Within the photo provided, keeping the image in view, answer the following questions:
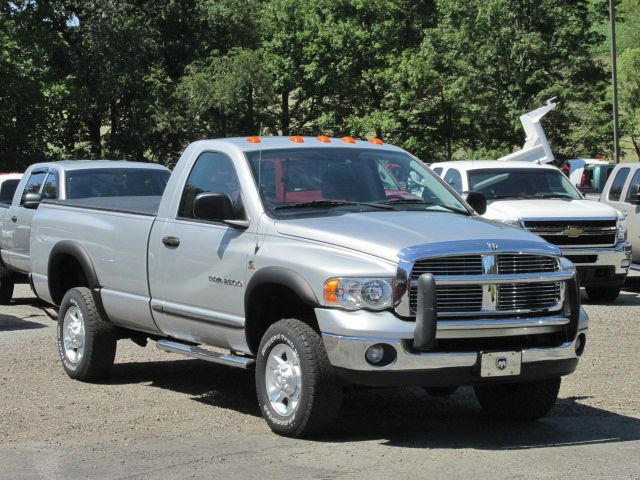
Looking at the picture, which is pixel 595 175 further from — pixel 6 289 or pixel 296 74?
pixel 296 74

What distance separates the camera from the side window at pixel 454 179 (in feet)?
61.5

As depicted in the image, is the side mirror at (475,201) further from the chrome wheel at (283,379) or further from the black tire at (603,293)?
the black tire at (603,293)

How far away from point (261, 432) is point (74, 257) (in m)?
3.16

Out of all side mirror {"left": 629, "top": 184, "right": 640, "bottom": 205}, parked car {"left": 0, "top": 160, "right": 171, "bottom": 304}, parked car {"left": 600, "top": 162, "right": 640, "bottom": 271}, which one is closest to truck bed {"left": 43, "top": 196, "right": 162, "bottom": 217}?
parked car {"left": 0, "top": 160, "right": 171, "bottom": 304}

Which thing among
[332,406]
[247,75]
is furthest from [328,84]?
[332,406]

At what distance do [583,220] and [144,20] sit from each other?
50617mm

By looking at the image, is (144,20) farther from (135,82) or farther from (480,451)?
(480,451)

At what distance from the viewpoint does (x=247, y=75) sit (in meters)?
63.3

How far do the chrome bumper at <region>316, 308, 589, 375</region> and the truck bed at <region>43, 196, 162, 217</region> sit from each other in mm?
2549

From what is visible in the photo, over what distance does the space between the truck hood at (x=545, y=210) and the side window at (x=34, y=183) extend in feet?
19.9

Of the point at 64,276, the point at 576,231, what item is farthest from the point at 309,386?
the point at 576,231

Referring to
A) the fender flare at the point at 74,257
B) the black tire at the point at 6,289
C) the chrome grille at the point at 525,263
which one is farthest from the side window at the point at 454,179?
the chrome grille at the point at 525,263

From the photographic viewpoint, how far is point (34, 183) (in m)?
16.9

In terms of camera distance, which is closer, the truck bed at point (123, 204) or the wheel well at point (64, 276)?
the truck bed at point (123, 204)
